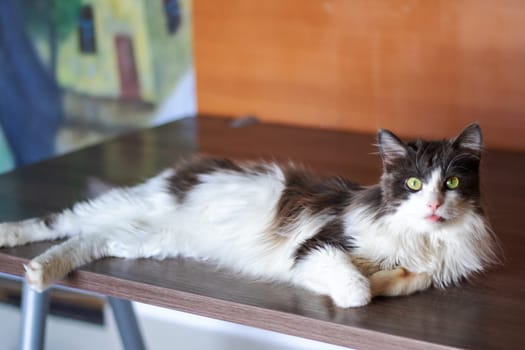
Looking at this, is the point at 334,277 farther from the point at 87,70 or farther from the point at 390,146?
the point at 87,70

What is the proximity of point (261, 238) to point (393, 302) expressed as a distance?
0.92 feet

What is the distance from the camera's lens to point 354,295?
102cm

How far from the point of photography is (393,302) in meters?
1.05

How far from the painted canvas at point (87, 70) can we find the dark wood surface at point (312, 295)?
0.69 metres

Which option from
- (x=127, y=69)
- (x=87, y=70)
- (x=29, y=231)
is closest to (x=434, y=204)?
(x=29, y=231)

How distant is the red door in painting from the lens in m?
2.41

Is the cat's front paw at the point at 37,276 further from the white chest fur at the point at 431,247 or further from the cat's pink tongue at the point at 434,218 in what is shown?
the cat's pink tongue at the point at 434,218

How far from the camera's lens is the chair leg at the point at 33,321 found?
1374mm

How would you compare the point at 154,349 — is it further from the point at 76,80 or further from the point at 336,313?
the point at 336,313

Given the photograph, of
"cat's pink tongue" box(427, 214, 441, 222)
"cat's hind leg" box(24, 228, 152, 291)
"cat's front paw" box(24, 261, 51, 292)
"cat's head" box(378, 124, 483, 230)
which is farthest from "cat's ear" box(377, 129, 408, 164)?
"cat's front paw" box(24, 261, 51, 292)

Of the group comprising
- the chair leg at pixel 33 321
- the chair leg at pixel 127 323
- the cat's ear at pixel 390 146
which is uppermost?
the cat's ear at pixel 390 146

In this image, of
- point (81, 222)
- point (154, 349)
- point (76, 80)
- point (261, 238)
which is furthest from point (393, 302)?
point (76, 80)

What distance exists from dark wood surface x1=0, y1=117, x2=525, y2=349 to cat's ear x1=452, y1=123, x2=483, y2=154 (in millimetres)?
216

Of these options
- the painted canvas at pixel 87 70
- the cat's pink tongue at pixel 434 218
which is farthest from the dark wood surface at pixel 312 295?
the painted canvas at pixel 87 70
